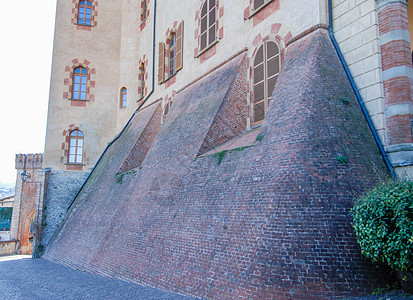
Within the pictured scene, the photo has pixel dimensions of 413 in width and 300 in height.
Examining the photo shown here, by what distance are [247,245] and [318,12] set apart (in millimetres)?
6496

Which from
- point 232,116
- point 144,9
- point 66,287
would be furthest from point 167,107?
point 66,287

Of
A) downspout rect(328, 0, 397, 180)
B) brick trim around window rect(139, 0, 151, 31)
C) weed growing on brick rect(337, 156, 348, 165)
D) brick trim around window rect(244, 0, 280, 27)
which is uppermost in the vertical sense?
brick trim around window rect(139, 0, 151, 31)

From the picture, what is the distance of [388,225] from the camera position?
557 cm

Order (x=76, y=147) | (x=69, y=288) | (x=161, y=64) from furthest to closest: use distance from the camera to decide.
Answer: (x=76, y=147) → (x=161, y=64) → (x=69, y=288)

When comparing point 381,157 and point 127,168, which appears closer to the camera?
point 381,157

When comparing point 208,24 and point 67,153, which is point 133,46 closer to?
point 67,153

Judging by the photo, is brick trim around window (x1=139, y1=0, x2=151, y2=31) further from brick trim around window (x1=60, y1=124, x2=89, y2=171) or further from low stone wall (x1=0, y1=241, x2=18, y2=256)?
low stone wall (x1=0, y1=241, x2=18, y2=256)

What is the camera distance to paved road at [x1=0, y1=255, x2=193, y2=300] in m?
8.15

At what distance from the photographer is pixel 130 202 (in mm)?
12359

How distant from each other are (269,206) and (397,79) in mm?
4193

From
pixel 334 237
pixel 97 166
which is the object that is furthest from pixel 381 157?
pixel 97 166

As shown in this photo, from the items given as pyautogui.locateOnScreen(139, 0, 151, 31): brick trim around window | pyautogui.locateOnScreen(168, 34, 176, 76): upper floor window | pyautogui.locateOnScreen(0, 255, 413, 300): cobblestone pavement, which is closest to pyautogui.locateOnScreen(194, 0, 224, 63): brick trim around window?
pyautogui.locateOnScreen(168, 34, 176, 76): upper floor window

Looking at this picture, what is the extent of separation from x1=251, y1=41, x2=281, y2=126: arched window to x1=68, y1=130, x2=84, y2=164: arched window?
1408cm

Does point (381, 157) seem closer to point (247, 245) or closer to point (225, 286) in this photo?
point (247, 245)
